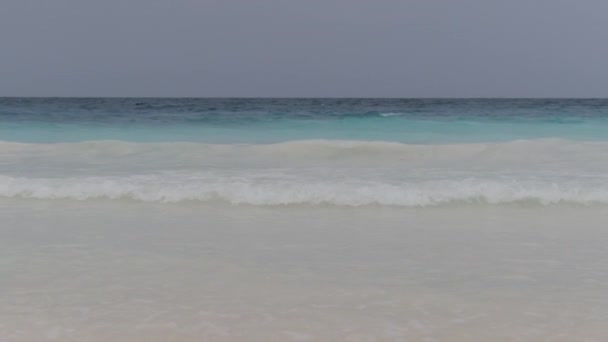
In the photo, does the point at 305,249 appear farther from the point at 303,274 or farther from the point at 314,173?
the point at 314,173

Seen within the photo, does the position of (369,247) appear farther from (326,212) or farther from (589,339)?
(589,339)

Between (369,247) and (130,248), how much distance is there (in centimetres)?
187

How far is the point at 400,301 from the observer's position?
371cm

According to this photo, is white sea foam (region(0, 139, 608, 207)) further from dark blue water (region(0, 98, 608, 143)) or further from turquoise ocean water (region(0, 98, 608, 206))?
dark blue water (region(0, 98, 608, 143))

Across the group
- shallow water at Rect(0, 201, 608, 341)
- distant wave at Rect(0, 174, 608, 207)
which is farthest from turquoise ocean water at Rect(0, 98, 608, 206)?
shallow water at Rect(0, 201, 608, 341)

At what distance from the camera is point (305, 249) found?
4.92 m

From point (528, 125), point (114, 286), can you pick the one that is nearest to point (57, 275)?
point (114, 286)

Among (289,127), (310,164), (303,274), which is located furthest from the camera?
(289,127)

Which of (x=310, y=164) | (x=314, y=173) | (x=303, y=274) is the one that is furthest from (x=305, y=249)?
(x=310, y=164)

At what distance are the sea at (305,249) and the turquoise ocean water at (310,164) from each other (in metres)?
0.04

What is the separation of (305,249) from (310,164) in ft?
16.8

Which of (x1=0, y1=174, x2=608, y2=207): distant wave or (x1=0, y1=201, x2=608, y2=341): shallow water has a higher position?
(x1=0, y1=174, x2=608, y2=207): distant wave

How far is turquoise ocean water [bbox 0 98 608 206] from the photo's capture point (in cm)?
693

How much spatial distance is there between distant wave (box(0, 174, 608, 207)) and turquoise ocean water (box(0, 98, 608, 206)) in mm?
12
